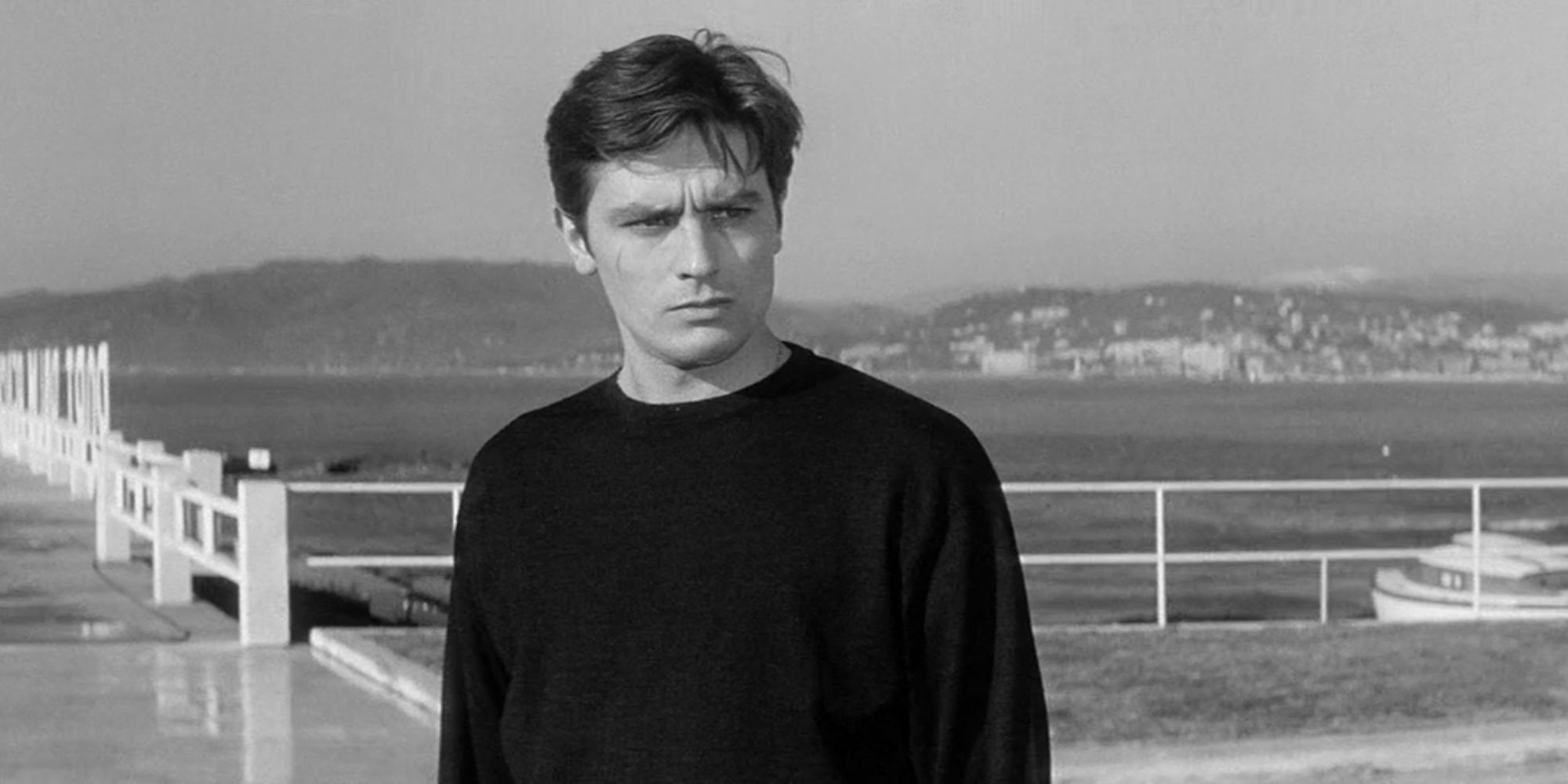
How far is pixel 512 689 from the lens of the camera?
7.38 feet

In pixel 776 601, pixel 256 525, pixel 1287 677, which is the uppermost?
pixel 776 601

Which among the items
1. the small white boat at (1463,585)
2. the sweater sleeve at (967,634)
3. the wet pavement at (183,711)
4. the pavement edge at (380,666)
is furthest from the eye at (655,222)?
the small white boat at (1463,585)

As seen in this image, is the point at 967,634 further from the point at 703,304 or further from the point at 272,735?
the point at 272,735

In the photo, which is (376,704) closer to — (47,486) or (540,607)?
(540,607)

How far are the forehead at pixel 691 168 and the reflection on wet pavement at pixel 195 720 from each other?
18.8 feet

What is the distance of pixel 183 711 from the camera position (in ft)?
30.9

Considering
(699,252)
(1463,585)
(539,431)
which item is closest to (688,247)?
(699,252)

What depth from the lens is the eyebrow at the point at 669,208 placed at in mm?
2189

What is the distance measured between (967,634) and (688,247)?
390 mm

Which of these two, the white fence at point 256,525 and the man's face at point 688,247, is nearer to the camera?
the man's face at point 688,247

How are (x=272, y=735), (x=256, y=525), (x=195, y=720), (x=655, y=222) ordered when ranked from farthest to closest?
(x=256, y=525)
(x=195, y=720)
(x=272, y=735)
(x=655, y=222)

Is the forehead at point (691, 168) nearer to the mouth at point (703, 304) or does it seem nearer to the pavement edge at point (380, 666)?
the mouth at point (703, 304)

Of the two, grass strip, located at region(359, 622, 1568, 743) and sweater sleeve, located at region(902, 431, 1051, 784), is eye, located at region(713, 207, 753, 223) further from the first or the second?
grass strip, located at region(359, 622, 1568, 743)

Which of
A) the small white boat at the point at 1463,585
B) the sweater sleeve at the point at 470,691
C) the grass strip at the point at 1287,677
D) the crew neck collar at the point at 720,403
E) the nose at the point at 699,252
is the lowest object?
the small white boat at the point at 1463,585
